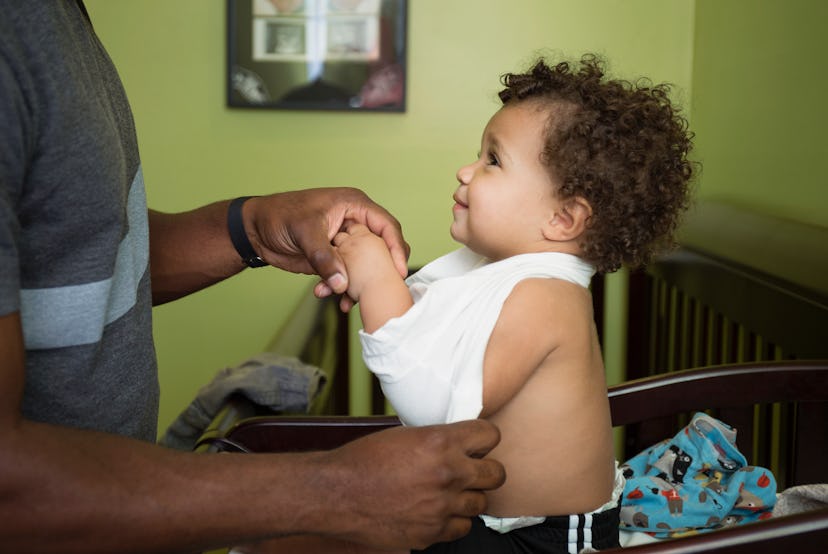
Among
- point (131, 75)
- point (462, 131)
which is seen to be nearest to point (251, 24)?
point (131, 75)

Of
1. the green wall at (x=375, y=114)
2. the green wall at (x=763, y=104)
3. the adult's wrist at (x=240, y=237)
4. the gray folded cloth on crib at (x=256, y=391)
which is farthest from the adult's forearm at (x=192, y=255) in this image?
the green wall at (x=375, y=114)

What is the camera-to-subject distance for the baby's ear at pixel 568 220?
132 cm

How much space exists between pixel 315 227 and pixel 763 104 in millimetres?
1492

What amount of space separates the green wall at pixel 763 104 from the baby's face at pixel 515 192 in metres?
0.95

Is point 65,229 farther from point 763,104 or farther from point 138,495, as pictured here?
point 763,104

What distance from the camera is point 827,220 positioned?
6.62 ft

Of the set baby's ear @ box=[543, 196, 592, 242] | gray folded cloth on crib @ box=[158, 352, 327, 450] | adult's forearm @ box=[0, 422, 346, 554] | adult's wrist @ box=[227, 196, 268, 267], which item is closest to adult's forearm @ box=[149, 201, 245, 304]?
adult's wrist @ box=[227, 196, 268, 267]

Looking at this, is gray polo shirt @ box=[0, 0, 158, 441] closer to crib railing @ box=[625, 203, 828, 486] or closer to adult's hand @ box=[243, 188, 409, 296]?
adult's hand @ box=[243, 188, 409, 296]

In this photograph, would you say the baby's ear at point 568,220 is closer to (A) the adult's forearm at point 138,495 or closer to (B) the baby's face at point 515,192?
(B) the baby's face at point 515,192

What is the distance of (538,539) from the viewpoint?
4.09 ft

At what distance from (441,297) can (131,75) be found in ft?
7.69

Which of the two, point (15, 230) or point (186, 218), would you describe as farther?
point (186, 218)

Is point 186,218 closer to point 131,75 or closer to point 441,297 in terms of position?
point 441,297

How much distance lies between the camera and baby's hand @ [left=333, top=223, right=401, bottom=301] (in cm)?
127
